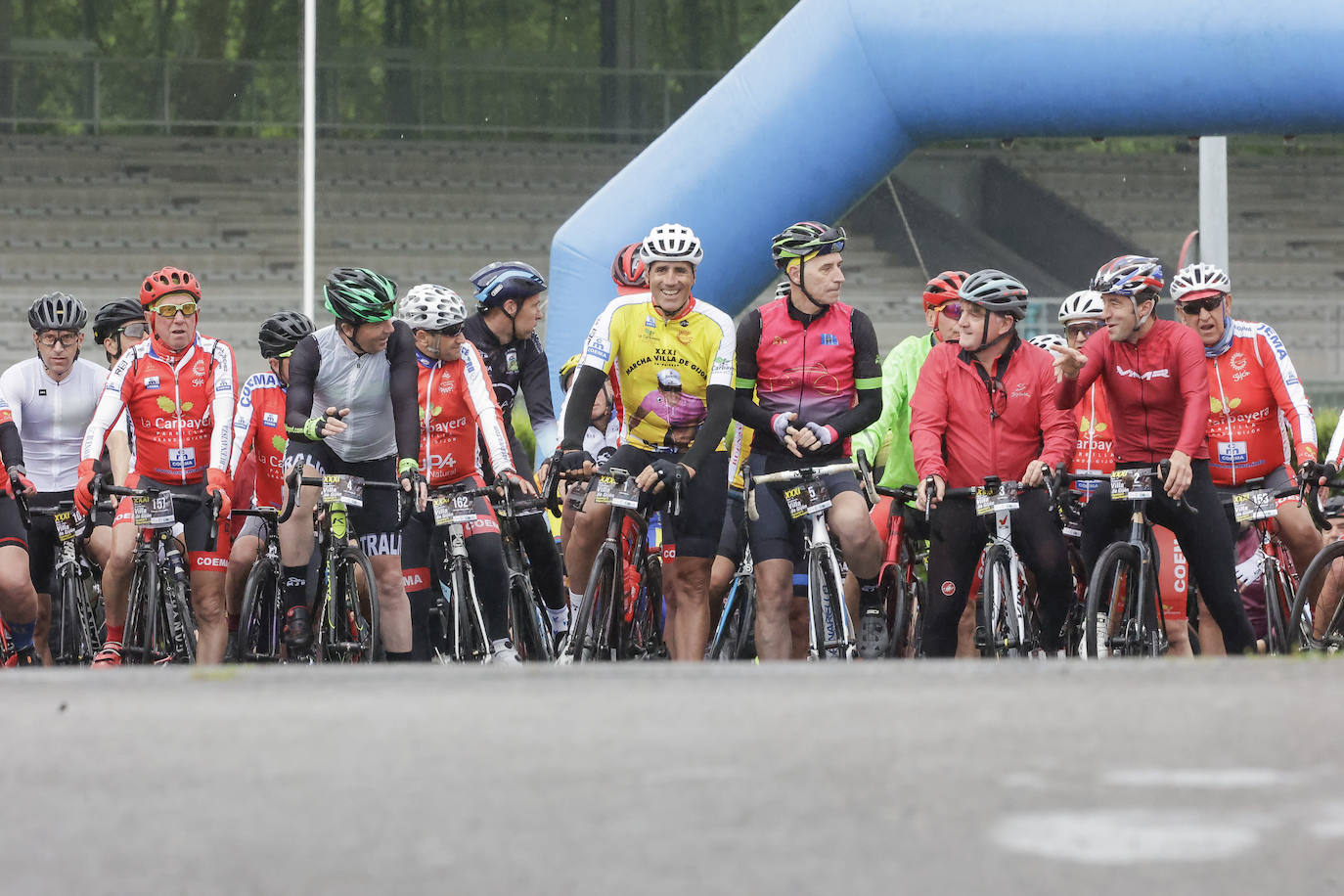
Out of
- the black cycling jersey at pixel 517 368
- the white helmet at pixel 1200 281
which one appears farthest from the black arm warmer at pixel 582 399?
the white helmet at pixel 1200 281

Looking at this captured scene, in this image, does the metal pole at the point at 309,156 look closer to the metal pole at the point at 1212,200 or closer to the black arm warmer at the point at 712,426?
the metal pole at the point at 1212,200

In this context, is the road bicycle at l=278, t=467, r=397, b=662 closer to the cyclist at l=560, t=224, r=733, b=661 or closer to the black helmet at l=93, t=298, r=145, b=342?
the cyclist at l=560, t=224, r=733, b=661

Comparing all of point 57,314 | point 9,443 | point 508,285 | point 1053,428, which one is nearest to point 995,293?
point 1053,428

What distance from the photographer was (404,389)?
26.9 feet

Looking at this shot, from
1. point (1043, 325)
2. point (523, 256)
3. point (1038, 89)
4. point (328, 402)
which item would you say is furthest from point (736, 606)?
point (523, 256)

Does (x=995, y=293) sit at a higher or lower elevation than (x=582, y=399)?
higher

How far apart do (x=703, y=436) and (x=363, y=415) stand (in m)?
1.67

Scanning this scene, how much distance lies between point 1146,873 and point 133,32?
28714 millimetres

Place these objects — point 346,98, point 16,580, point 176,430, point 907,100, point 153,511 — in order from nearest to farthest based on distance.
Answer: point 153,511, point 16,580, point 176,430, point 907,100, point 346,98

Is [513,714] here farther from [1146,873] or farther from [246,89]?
[246,89]

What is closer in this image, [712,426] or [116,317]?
[712,426]

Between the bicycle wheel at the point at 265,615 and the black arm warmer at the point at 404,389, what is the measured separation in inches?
38.0

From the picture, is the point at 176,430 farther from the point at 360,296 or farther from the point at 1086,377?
the point at 1086,377

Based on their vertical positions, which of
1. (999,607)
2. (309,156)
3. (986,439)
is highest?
(309,156)
